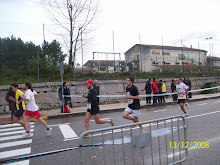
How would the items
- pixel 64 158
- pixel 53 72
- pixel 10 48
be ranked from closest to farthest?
1. pixel 64 158
2. pixel 10 48
3. pixel 53 72

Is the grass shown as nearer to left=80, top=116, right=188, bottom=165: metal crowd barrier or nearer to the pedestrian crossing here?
the pedestrian crossing

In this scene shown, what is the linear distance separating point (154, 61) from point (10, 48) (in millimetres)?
14367

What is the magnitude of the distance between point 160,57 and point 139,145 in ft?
63.2

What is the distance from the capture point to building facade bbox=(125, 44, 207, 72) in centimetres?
1908

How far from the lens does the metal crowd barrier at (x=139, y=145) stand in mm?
3148

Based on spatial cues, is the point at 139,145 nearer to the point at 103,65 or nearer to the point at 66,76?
the point at 66,76

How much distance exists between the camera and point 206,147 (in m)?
4.62

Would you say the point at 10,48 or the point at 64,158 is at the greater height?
the point at 10,48

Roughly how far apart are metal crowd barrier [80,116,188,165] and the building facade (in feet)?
47.5

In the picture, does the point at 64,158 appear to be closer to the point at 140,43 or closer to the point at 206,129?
the point at 206,129

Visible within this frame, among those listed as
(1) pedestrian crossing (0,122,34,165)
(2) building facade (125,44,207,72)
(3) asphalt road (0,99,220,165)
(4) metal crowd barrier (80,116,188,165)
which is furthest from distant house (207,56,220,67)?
(1) pedestrian crossing (0,122,34,165)

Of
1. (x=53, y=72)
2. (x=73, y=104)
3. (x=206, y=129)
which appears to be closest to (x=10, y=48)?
(x=53, y=72)

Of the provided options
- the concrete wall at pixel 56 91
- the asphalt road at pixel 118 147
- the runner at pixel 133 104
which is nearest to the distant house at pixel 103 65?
the concrete wall at pixel 56 91

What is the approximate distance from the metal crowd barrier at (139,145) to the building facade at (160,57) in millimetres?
14482
